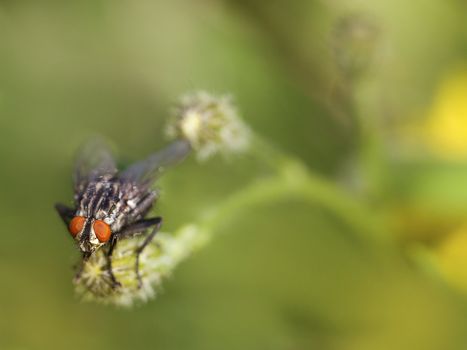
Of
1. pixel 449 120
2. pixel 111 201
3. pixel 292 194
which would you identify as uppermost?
pixel 449 120

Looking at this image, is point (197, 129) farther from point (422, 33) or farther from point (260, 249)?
point (422, 33)

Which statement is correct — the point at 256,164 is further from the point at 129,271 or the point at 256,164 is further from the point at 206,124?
the point at 129,271

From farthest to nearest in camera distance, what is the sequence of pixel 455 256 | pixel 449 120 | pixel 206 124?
pixel 449 120 < pixel 455 256 < pixel 206 124

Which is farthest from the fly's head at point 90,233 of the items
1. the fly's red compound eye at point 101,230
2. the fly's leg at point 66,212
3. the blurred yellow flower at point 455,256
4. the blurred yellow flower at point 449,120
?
the blurred yellow flower at point 449,120

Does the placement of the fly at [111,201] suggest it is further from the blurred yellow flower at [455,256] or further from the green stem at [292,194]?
the blurred yellow flower at [455,256]

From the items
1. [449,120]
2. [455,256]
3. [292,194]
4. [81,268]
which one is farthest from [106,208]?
[449,120]

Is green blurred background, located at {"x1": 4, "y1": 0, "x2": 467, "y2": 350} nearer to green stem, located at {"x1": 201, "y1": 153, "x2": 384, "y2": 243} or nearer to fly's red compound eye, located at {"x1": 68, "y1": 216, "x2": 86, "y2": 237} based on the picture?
green stem, located at {"x1": 201, "y1": 153, "x2": 384, "y2": 243}

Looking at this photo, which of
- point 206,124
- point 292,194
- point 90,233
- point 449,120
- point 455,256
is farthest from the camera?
point 449,120
